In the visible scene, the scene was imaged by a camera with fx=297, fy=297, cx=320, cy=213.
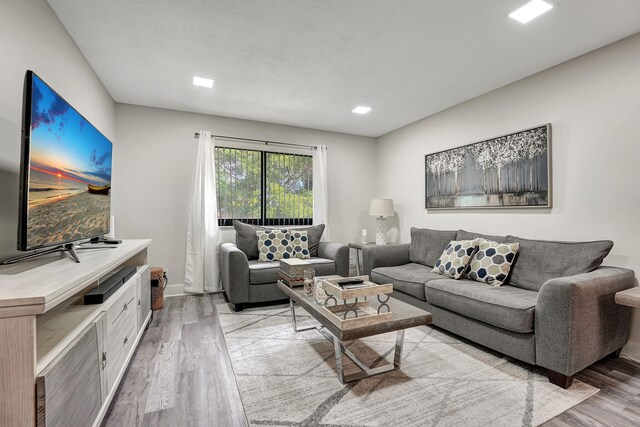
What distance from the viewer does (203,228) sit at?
3734 millimetres

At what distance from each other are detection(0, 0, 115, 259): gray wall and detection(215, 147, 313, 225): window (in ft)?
6.44

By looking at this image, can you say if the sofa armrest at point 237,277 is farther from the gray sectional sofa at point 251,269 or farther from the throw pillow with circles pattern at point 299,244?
the throw pillow with circles pattern at point 299,244

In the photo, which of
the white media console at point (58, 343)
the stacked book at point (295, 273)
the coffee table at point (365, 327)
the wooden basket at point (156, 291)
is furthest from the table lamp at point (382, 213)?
the white media console at point (58, 343)

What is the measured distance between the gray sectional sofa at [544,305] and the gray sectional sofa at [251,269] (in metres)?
0.85

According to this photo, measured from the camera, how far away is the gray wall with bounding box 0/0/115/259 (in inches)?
58.0

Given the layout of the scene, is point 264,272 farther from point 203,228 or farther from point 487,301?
point 487,301

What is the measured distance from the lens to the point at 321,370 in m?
1.96

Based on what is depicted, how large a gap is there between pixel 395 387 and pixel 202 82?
3.10 meters

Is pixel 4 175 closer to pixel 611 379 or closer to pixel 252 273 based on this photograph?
pixel 252 273

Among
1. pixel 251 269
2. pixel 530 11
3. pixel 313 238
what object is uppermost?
pixel 530 11

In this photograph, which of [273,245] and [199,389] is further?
[273,245]

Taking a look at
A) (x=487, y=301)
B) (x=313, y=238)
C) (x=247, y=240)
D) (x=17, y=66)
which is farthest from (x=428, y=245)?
(x=17, y=66)

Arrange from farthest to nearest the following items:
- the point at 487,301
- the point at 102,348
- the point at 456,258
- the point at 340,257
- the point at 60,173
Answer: the point at 340,257, the point at 456,258, the point at 487,301, the point at 60,173, the point at 102,348

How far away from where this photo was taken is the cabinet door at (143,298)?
2.28 meters
